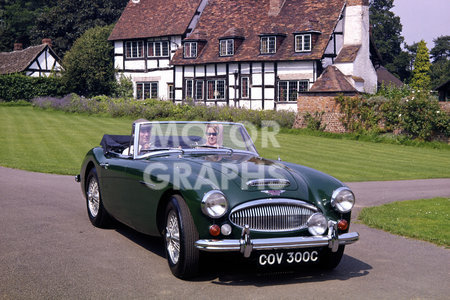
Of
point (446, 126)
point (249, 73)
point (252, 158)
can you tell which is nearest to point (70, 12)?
point (249, 73)

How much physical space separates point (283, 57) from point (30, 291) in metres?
34.7

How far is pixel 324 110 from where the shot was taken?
1293 inches

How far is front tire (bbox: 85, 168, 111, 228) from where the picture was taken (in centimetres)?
800

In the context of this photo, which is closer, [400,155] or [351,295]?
[351,295]

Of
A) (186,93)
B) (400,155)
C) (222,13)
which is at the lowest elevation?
(400,155)

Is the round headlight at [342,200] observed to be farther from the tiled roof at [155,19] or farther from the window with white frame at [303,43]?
the tiled roof at [155,19]

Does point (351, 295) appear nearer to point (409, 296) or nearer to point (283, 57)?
point (409, 296)

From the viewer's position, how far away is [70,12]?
66.9 metres

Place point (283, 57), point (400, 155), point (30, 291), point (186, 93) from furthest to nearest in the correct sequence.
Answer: point (186, 93), point (283, 57), point (400, 155), point (30, 291)

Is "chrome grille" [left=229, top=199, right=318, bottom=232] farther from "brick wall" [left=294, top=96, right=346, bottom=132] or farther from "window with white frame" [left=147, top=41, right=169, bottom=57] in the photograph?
"window with white frame" [left=147, top=41, right=169, bottom=57]

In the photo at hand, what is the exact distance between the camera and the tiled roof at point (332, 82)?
34.8 m

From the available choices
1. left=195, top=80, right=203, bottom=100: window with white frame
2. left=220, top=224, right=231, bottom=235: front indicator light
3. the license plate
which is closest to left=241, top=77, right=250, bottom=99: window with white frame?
left=195, top=80, right=203, bottom=100: window with white frame

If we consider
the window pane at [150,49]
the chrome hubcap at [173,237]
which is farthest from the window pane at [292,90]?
the chrome hubcap at [173,237]

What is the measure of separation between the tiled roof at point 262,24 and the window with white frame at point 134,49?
13.8 ft
